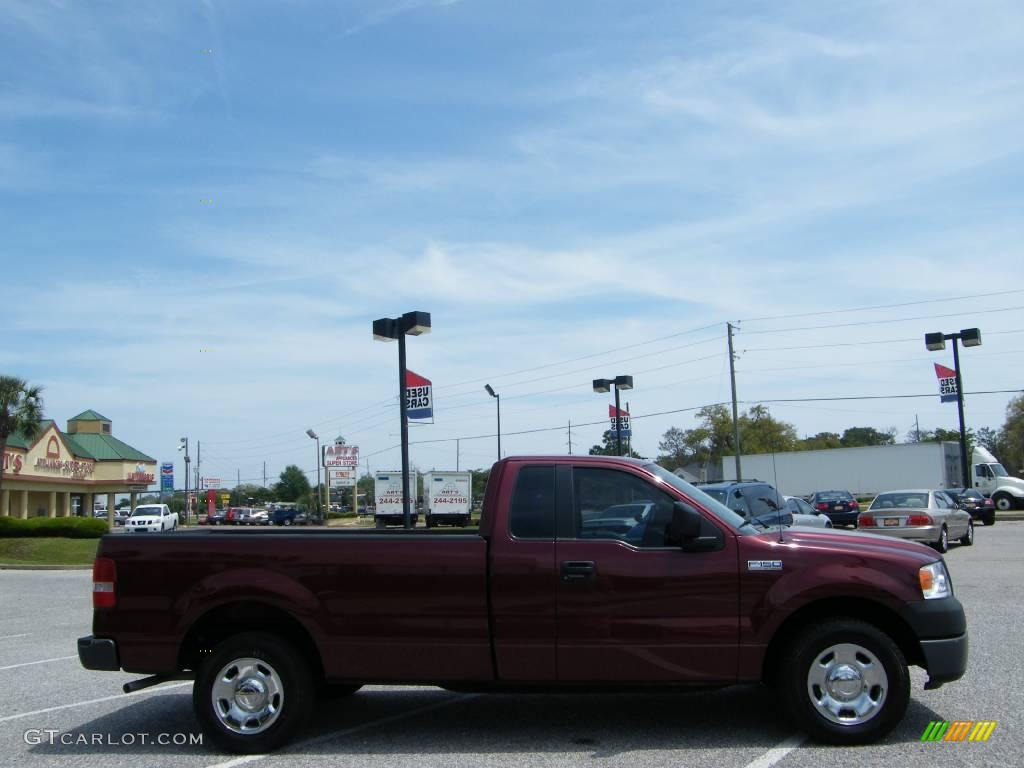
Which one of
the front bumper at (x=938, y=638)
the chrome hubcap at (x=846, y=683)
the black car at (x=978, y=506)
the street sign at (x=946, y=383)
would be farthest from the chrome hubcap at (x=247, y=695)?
the street sign at (x=946, y=383)

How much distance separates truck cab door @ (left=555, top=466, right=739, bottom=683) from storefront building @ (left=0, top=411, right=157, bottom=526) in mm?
44926

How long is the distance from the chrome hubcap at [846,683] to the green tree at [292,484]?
473ft

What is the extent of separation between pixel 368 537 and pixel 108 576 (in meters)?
1.81

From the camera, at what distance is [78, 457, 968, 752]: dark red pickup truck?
6.13 metres

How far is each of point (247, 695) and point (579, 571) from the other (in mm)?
2373

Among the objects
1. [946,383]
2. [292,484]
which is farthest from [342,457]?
[292,484]

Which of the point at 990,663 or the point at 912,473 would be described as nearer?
the point at 990,663

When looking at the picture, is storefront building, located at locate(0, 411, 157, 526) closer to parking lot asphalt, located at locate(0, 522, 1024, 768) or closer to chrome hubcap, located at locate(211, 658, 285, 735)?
parking lot asphalt, located at locate(0, 522, 1024, 768)

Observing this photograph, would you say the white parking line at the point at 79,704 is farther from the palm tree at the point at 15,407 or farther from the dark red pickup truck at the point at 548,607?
the palm tree at the point at 15,407

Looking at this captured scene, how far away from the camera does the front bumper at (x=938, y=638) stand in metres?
6.10

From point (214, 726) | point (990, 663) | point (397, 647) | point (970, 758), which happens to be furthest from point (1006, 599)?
point (214, 726)

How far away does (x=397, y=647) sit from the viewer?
6312 millimetres

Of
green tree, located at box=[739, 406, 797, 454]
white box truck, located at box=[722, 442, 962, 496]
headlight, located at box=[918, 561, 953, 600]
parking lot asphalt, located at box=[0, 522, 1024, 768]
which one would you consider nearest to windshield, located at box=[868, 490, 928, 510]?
parking lot asphalt, located at box=[0, 522, 1024, 768]

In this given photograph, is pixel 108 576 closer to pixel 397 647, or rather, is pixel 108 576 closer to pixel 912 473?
pixel 397 647
